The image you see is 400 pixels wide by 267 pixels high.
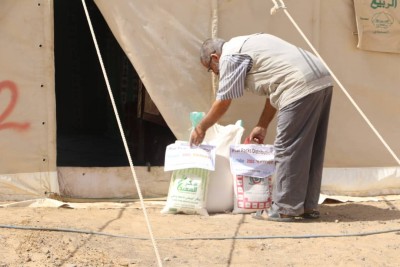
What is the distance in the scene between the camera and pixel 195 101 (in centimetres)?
516

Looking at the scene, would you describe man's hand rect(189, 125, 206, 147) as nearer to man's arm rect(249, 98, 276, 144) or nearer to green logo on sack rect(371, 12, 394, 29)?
man's arm rect(249, 98, 276, 144)

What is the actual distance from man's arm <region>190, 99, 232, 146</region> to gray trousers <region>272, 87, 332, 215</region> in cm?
37

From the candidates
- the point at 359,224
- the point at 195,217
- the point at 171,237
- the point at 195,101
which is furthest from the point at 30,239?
the point at 359,224

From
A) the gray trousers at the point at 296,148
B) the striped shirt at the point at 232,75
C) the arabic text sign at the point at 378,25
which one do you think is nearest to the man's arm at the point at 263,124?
the gray trousers at the point at 296,148

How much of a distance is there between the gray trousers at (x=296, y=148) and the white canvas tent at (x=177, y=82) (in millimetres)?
790

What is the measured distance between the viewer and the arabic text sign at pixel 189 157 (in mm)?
4660

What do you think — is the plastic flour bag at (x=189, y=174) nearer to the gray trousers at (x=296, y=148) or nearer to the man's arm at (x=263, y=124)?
the man's arm at (x=263, y=124)

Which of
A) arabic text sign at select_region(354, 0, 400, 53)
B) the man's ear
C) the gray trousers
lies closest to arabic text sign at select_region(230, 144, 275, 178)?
the gray trousers

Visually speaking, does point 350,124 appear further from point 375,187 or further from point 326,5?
point 326,5

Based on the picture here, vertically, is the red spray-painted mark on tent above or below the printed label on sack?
above

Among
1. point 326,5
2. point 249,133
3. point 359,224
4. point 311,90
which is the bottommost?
point 359,224

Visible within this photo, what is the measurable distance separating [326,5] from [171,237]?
235cm

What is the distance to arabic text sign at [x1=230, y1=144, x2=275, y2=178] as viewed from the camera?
4770mm

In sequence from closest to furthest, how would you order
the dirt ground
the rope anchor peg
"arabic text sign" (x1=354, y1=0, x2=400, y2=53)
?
the dirt ground, the rope anchor peg, "arabic text sign" (x1=354, y1=0, x2=400, y2=53)
